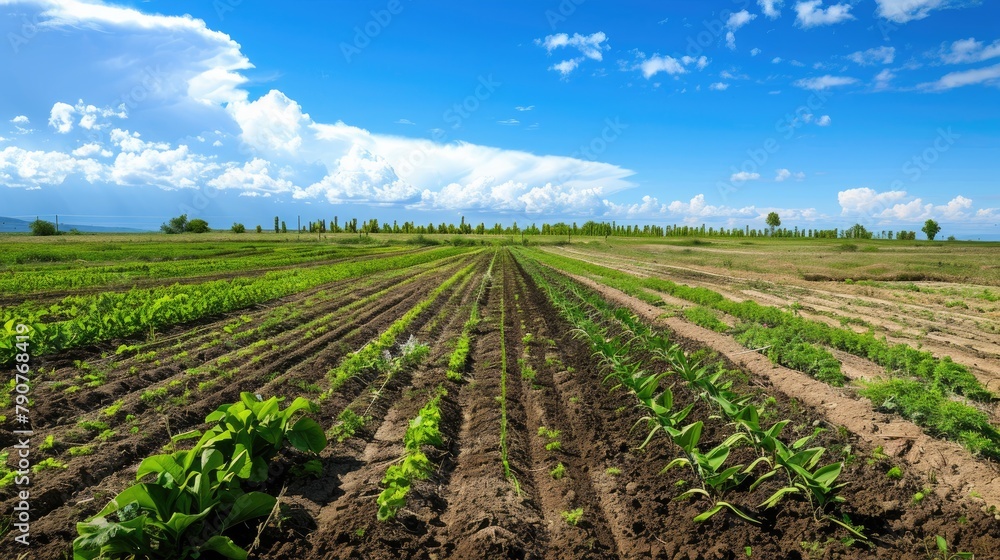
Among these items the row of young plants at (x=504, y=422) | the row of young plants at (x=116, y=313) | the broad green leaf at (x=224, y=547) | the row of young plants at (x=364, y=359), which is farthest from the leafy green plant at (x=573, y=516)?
the row of young plants at (x=116, y=313)

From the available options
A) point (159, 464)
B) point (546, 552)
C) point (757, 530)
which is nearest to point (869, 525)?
point (757, 530)

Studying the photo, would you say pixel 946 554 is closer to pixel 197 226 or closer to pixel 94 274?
pixel 94 274

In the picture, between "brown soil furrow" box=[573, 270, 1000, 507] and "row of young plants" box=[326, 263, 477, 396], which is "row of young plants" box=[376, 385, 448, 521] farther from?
"brown soil furrow" box=[573, 270, 1000, 507]

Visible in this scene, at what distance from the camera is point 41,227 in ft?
239

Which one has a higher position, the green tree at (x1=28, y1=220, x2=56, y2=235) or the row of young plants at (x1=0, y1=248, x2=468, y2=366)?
A: the green tree at (x1=28, y1=220, x2=56, y2=235)

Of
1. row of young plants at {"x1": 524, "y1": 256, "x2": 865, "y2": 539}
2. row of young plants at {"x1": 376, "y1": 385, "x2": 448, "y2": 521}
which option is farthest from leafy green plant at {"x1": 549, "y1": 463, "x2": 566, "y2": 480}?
row of young plants at {"x1": 376, "y1": 385, "x2": 448, "y2": 521}

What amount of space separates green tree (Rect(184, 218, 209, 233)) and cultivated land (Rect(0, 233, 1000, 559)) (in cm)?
10486

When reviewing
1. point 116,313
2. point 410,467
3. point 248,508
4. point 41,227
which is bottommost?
point 410,467

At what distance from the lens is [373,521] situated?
3.99 metres

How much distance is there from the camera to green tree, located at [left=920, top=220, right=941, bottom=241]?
8055 cm

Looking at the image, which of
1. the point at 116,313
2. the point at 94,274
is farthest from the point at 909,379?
the point at 94,274

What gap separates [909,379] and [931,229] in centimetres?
10030

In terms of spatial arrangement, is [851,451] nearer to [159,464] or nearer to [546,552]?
[546,552]

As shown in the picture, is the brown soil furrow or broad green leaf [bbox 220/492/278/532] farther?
the brown soil furrow
